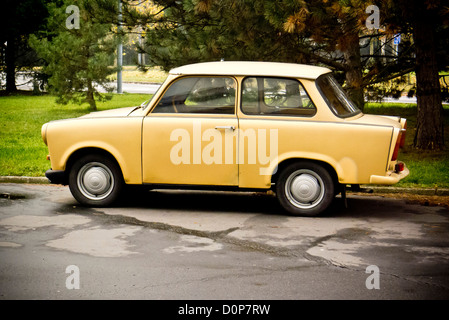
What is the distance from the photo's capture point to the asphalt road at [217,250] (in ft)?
17.7

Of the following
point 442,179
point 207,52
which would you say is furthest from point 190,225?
point 207,52

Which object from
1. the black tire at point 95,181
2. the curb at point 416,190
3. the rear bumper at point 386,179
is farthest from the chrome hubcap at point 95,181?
the curb at point 416,190

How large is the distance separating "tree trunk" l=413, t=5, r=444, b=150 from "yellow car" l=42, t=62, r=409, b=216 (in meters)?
4.80

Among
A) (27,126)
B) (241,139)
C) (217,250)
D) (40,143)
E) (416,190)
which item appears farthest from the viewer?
(27,126)

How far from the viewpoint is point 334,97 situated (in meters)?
8.34

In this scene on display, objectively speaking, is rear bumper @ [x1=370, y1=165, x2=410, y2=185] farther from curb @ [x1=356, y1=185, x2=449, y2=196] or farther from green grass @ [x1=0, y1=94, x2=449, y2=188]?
green grass @ [x1=0, y1=94, x2=449, y2=188]

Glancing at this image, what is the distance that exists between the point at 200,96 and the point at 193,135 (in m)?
0.51

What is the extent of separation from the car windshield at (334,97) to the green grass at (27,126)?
15.6 feet

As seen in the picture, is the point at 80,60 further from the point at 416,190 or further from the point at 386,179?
the point at 386,179

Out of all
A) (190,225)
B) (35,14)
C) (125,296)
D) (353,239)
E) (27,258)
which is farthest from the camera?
(35,14)

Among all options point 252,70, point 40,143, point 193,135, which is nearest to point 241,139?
point 193,135
